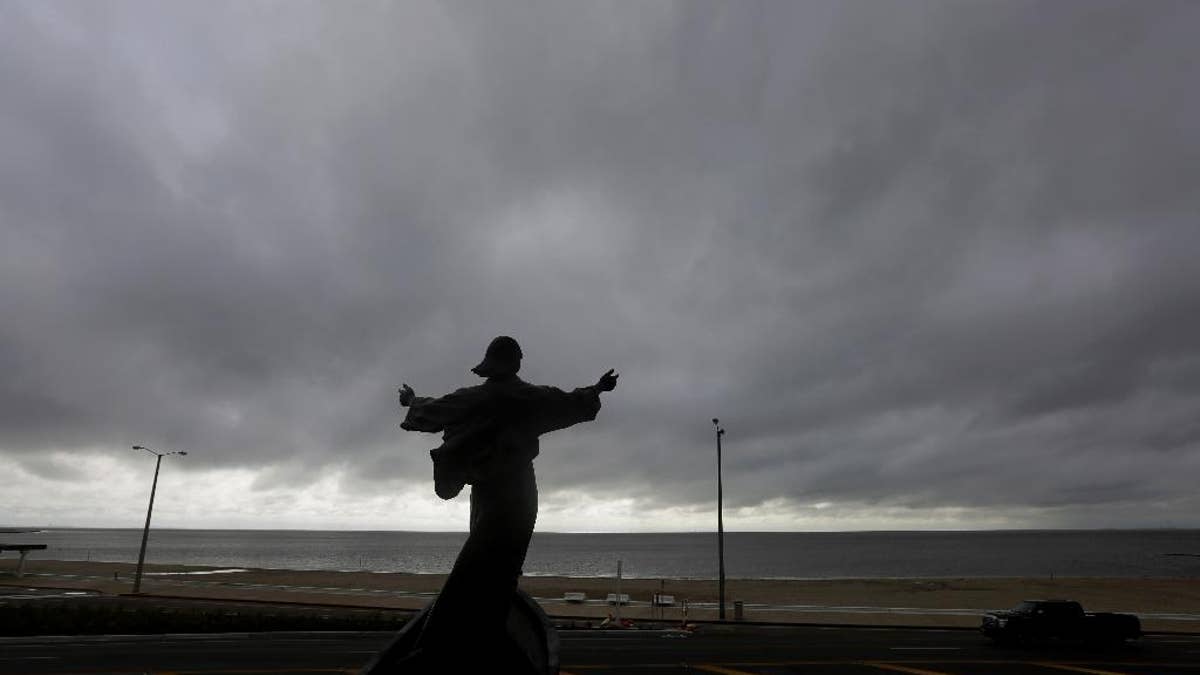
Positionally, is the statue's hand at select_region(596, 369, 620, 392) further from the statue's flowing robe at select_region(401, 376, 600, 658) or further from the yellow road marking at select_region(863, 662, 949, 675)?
the yellow road marking at select_region(863, 662, 949, 675)

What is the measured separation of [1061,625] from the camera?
2420cm

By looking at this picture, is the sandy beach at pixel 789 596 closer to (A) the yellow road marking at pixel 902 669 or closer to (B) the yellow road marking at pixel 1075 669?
(B) the yellow road marking at pixel 1075 669

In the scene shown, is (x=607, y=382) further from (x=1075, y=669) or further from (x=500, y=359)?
(x=1075, y=669)

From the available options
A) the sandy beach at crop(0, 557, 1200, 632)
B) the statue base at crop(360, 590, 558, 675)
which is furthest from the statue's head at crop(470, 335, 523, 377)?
the sandy beach at crop(0, 557, 1200, 632)

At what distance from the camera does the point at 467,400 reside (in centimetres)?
788

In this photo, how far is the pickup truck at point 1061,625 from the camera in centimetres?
2388

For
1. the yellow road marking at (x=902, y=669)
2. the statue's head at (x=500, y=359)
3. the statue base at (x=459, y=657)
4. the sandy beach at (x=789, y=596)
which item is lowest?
the yellow road marking at (x=902, y=669)

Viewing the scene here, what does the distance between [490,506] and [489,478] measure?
0.28 meters

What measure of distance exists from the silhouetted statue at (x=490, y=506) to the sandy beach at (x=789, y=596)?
86.0 feet

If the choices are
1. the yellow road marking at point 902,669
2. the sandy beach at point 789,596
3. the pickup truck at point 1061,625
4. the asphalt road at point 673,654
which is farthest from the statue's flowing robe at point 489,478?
the sandy beach at point 789,596

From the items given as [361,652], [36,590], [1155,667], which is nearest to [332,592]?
[36,590]

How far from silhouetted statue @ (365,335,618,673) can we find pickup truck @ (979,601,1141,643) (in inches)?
887

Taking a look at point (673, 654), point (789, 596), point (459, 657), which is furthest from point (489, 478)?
point (789, 596)

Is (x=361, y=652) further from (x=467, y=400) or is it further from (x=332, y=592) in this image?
(x=332, y=592)
